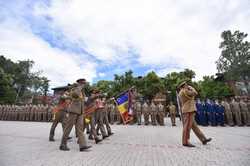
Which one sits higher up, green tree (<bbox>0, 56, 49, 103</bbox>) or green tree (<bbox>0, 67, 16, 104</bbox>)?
green tree (<bbox>0, 56, 49, 103</bbox>)

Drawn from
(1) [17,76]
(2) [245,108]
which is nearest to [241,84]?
(2) [245,108]

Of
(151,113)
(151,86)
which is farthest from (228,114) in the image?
(151,86)

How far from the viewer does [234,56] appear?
36812mm

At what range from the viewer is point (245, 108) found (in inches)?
533

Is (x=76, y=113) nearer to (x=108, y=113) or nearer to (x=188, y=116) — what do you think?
(x=188, y=116)

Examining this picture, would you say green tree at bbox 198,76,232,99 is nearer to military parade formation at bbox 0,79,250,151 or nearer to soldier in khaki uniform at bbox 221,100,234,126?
military parade formation at bbox 0,79,250,151

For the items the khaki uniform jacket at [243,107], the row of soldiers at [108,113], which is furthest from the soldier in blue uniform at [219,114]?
the row of soldiers at [108,113]

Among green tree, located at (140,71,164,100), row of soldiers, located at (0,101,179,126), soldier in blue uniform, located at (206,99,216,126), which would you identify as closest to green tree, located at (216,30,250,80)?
green tree, located at (140,71,164,100)

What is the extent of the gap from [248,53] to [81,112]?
3758cm

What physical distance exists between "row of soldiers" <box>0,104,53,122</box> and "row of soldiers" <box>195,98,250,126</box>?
13.6 metres

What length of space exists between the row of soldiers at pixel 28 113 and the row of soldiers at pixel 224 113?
13.6 metres

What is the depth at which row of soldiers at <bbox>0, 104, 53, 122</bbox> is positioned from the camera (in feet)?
66.2

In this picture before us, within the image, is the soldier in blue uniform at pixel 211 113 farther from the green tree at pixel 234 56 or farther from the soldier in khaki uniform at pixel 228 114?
the green tree at pixel 234 56

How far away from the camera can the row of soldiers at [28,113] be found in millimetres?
20188
